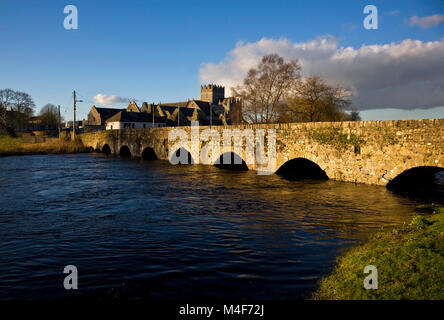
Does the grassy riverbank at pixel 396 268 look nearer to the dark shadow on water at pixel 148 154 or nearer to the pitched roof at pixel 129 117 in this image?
the dark shadow on water at pixel 148 154

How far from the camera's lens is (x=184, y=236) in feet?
31.4

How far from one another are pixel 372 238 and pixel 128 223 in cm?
765

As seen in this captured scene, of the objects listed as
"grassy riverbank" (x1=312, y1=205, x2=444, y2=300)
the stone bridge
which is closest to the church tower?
the stone bridge

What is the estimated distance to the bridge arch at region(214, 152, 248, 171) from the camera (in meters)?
27.1

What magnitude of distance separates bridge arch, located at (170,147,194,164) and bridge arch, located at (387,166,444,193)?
1972cm

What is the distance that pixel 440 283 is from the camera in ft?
17.4

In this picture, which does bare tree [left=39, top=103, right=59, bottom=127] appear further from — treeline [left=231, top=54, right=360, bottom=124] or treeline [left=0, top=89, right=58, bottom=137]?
treeline [left=231, top=54, right=360, bottom=124]

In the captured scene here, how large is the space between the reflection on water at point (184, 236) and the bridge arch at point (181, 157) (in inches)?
566

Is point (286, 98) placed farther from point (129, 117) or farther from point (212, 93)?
point (212, 93)

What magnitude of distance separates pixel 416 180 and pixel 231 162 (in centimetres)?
1434

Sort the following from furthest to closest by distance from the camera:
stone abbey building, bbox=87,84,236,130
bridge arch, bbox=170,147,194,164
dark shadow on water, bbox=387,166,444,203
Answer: stone abbey building, bbox=87,84,236,130, bridge arch, bbox=170,147,194,164, dark shadow on water, bbox=387,166,444,203

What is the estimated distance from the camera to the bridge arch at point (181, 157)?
32800 millimetres

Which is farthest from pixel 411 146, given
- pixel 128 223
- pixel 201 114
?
pixel 201 114

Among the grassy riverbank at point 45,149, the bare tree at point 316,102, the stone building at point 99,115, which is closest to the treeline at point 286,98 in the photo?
the bare tree at point 316,102
